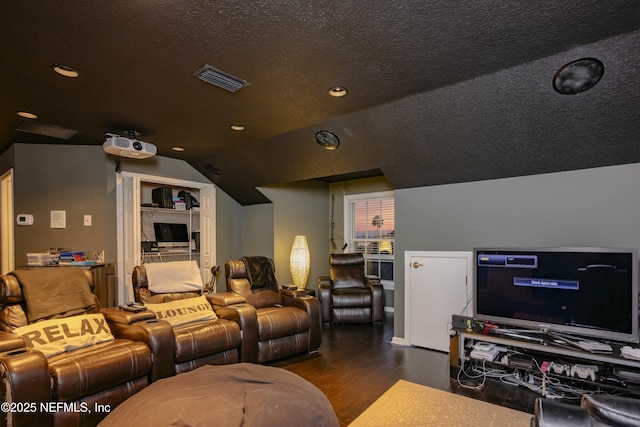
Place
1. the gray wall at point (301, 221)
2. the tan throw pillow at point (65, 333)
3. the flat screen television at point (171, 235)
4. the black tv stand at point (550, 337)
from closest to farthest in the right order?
the tan throw pillow at point (65, 333), the black tv stand at point (550, 337), the flat screen television at point (171, 235), the gray wall at point (301, 221)

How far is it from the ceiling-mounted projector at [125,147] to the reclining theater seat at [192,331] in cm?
124

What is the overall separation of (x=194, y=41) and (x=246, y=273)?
8.99 ft

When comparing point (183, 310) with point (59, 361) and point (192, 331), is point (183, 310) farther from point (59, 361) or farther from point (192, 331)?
point (59, 361)

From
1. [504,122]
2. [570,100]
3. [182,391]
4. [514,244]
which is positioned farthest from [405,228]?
[182,391]

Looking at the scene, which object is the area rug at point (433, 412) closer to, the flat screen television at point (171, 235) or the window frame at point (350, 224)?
the window frame at point (350, 224)

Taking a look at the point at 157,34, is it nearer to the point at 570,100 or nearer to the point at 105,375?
the point at 105,375

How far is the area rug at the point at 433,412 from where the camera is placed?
2213 mm

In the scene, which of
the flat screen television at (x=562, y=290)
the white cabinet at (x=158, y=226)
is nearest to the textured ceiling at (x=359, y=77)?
the flat screen television at (x=562, y=290)

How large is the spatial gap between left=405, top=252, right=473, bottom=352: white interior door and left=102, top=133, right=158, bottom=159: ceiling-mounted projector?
3.23 m

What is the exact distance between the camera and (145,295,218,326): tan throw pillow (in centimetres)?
288

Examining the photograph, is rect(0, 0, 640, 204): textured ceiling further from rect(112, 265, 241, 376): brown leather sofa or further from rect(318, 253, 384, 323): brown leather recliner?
rect(318, 253, 384, 323): brown leather recliner

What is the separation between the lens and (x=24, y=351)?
6.27ft

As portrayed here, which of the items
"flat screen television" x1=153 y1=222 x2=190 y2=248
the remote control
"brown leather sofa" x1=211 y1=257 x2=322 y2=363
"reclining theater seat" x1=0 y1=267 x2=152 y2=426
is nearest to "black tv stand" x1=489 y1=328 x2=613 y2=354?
"brown leather sofa" x1=211 y1=257 x2=322 y2=363

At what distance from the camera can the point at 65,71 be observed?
7.22 ft
